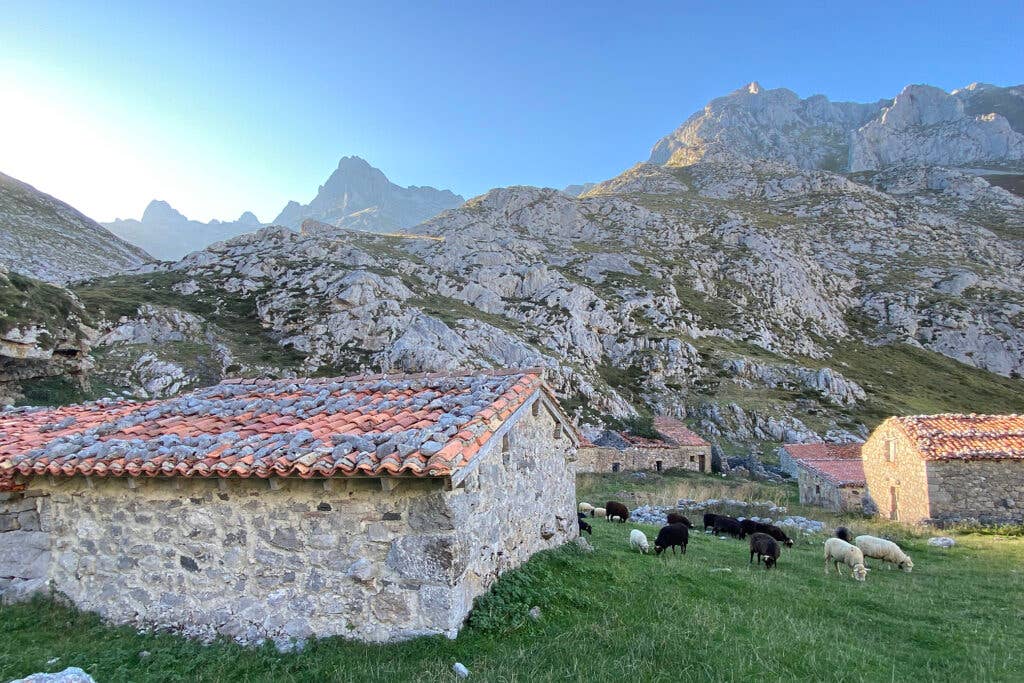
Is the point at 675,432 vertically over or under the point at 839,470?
over

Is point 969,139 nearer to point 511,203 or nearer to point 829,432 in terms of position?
point 511,203

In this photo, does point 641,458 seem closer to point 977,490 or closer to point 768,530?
point 977,490

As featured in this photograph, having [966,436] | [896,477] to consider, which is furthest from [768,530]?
[966,436]

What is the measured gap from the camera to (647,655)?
6.59 m

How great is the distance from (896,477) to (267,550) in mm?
28331

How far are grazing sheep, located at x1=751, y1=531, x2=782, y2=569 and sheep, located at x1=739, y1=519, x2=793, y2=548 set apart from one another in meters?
3.72

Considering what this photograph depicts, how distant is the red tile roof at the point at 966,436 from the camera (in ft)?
71.6

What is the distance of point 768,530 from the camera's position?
58.0 feet

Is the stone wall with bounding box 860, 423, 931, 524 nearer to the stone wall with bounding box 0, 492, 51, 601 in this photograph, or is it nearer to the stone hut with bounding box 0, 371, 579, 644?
the stone hut with bounding box 0, 371, 579, 644

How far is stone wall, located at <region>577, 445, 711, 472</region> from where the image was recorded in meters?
38.9

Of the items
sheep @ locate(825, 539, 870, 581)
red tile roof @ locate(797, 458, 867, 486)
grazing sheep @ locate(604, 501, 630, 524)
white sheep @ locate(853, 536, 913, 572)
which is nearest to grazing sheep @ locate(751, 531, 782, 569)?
sheep @ locate(825, 539, 870, 581)

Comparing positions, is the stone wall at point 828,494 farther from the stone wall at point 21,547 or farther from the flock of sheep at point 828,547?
the stone wall at point 21,547

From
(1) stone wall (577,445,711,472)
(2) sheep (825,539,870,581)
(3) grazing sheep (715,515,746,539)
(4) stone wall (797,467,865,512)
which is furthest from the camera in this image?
(1) stone wall (577,445,711,472)

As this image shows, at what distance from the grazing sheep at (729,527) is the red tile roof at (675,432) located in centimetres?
2189
